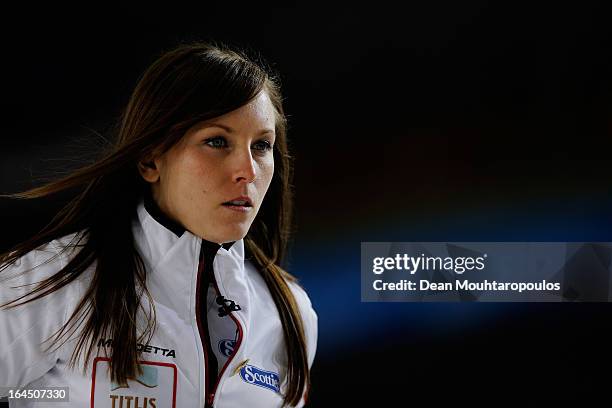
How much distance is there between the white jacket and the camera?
1061mm

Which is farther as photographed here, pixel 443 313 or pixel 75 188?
pixel 443 313

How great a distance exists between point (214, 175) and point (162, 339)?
291 millimetres

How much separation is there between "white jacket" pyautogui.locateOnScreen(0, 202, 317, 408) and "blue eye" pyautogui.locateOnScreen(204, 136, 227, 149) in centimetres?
16

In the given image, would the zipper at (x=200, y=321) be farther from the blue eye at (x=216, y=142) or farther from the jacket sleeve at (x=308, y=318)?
the jacket sleeve at (x=308, y=318)

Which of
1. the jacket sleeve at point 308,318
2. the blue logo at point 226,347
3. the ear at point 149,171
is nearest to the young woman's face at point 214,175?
the ear at point 149,171

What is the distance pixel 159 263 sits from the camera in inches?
44.8

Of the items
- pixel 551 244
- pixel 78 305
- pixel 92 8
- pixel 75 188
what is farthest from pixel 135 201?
pixel 551 244

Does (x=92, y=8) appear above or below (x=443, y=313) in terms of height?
above

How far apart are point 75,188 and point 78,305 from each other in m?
0.42

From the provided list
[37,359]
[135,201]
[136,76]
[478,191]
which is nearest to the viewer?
[37,359]

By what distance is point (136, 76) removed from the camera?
4.66 feet

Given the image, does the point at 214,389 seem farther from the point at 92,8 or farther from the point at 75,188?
the point at 92,8

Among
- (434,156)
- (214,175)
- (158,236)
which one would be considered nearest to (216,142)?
(214,175)

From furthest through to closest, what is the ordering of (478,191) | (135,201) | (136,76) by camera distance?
(478,191) < (136,76) < (135,201)
